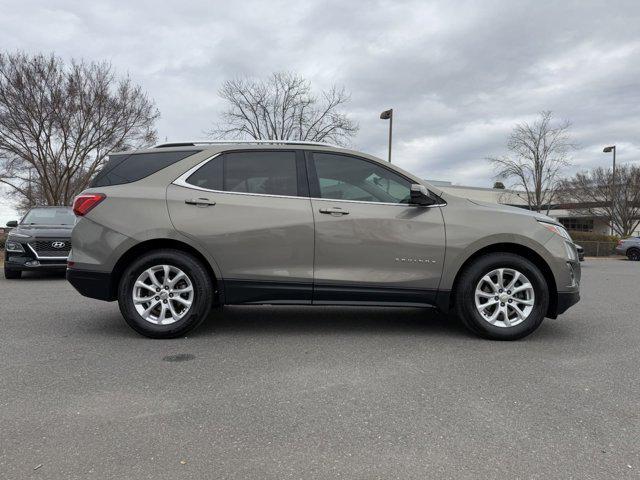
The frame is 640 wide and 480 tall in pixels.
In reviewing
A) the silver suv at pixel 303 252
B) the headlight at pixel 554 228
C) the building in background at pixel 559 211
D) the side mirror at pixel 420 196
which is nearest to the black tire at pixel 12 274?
the silver suv at pixel 303 252

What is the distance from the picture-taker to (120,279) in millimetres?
4805

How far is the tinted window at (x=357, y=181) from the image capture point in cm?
487

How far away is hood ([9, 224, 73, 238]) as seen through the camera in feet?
31.1

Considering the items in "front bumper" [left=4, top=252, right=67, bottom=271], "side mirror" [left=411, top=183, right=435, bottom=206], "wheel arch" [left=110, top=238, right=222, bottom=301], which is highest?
"side mirror" [left=411, top=183, right=435, bottom=206]

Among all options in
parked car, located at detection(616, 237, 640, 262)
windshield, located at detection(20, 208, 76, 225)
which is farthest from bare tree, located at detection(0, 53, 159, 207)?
parked car, located at detection(616, 237, 640, 262)

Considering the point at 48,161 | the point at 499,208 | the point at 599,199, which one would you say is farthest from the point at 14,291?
the point at 599,199

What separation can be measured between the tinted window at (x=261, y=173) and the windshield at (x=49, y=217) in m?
6.89

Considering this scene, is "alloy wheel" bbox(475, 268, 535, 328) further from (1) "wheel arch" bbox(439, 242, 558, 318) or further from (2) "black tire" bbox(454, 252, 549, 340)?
(1) "wheel arch" bbox(439, 242, 558, 318)

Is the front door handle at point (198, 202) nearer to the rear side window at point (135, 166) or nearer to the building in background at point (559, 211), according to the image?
the rear side window at point (135, 166)

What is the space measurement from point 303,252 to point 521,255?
7.13 feet

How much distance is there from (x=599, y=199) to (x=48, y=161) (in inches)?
1553

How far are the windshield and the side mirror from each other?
8.22m

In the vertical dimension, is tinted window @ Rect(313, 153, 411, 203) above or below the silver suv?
above

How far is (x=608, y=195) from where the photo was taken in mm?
39125
